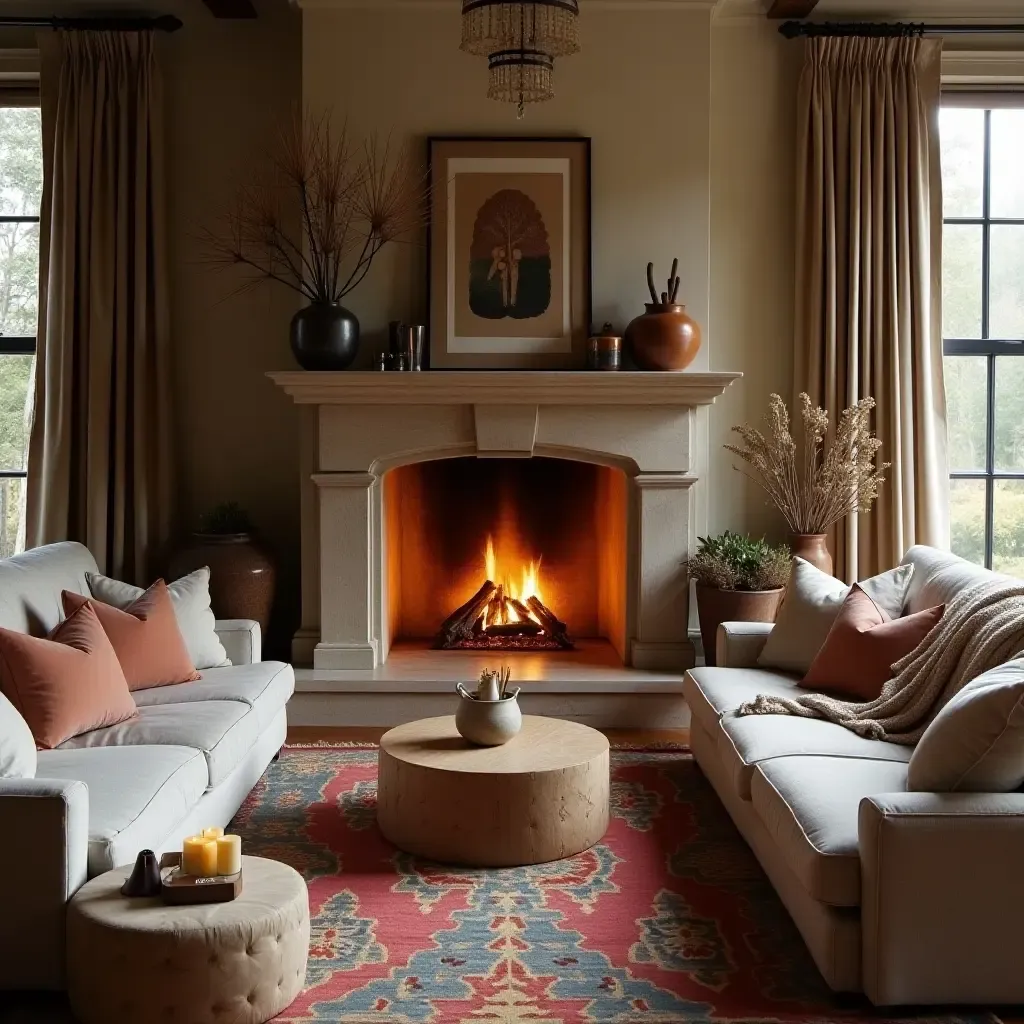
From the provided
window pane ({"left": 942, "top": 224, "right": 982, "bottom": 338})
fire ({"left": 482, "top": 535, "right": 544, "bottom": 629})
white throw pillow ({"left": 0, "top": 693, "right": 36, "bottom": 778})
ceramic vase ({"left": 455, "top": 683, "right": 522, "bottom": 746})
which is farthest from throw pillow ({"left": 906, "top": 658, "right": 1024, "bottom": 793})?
window pane ({"left": 942, "top": 224, "right": 982, "bottom": 338})

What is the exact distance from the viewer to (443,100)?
521 cm

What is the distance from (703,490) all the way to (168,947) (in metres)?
3.56

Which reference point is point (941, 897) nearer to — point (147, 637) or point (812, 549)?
point (147, 637)

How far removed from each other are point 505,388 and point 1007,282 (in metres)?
2.52

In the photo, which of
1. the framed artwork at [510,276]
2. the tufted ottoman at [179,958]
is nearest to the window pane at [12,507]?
the framed artwork at [510,276]

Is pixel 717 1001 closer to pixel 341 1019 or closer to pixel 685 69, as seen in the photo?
pixel 341 1019

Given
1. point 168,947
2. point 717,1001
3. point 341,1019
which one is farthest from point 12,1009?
point 717,1001

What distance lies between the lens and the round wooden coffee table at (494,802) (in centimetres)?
334

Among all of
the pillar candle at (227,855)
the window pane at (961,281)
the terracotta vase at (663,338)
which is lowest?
the pillar candle at (227,855)

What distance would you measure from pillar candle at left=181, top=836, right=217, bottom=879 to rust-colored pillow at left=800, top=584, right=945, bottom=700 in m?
2.08

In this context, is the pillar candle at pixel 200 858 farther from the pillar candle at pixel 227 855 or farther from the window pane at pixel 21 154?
the window pane at pixel 21 154

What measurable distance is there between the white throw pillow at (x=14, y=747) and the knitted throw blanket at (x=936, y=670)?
1.99 m

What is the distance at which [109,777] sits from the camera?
2.91 metres

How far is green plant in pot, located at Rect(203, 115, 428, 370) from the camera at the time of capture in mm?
5027
